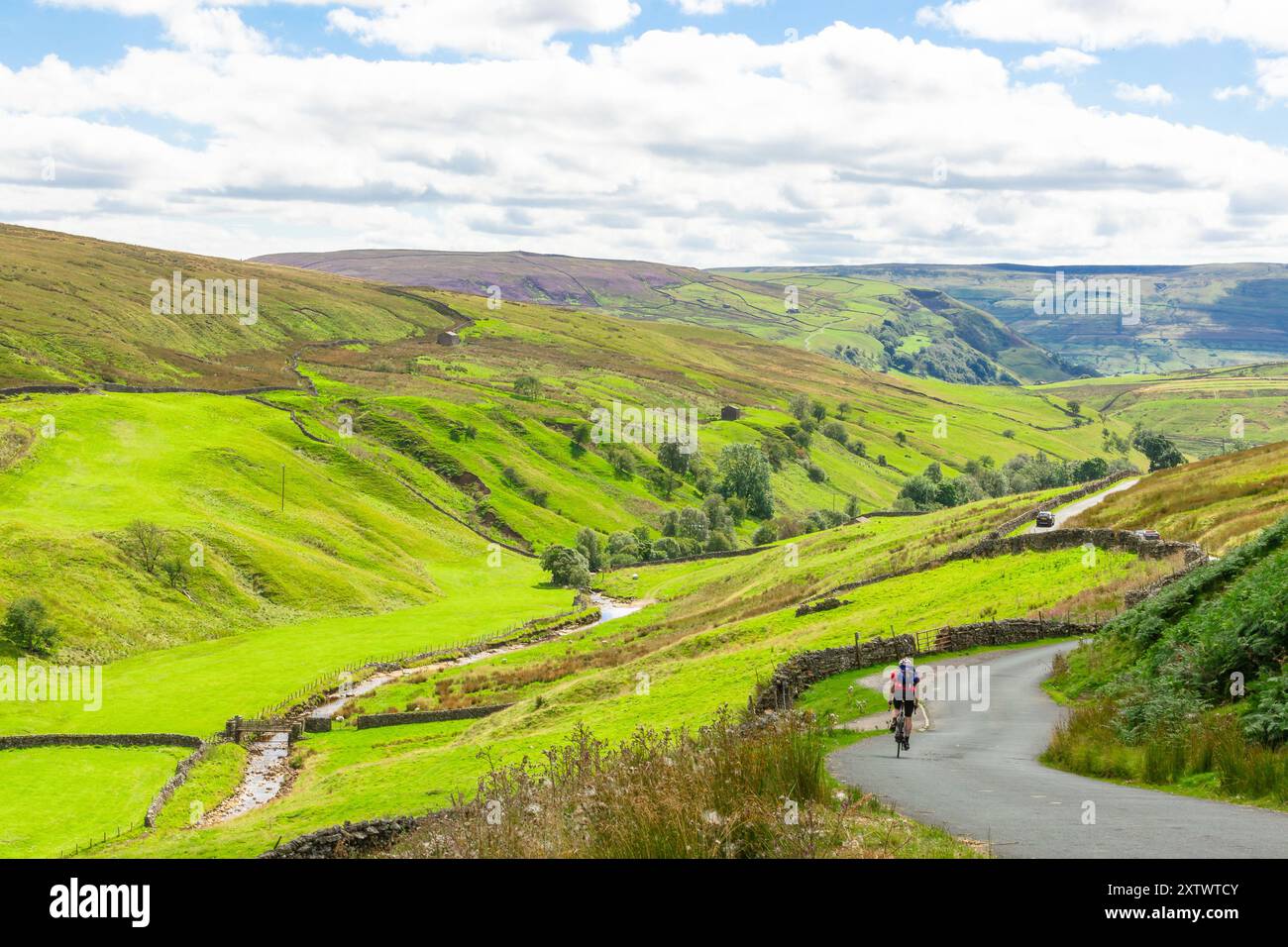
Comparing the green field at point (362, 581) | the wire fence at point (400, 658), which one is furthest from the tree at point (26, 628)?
the wire fence at point (400, 658)

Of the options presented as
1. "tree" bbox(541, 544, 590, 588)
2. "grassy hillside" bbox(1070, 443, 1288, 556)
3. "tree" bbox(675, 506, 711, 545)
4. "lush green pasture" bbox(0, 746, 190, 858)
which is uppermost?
"grassy hillside" bbox(1070, 443, 1288, 556)

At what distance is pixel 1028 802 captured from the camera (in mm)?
14766

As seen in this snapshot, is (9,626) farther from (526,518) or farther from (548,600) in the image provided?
(526,518)

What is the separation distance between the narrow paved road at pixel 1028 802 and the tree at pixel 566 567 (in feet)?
312

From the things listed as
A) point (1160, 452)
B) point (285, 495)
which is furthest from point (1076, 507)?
point (285, 495)

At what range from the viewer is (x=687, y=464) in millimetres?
185875

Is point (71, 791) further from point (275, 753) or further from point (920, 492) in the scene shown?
point (920, 492)

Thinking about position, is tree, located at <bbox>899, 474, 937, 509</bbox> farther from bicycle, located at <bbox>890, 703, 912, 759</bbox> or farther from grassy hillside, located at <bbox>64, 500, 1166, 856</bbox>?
bicycle, located at <bbox>890, 703, 912, 759</bbox>

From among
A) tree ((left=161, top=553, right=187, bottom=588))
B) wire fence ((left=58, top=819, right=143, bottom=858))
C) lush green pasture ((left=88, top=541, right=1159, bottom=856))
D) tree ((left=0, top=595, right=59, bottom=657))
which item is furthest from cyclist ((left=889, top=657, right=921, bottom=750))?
tree ((left=161, top=553, right=187, bottom=588))

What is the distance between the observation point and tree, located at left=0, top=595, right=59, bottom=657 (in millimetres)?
70375

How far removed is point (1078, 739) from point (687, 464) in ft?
543

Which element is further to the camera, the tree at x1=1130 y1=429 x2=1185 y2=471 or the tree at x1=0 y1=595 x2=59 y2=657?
the tree at x1=1130 y1=429 x2=1185 y2=471

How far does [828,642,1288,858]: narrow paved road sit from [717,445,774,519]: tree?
149m
